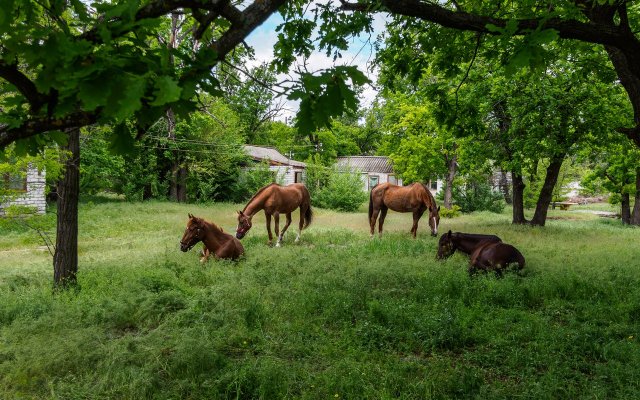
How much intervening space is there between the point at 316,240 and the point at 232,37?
11.6m

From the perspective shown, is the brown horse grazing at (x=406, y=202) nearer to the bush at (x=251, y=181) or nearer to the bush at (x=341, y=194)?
the bush at (x=341, y=194)

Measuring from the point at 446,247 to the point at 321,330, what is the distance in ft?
16.5

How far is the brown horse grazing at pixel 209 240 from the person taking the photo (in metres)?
9.77

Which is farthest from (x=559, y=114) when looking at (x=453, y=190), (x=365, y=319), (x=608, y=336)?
(x=453, y=190)

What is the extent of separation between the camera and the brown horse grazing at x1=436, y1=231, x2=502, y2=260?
903cm

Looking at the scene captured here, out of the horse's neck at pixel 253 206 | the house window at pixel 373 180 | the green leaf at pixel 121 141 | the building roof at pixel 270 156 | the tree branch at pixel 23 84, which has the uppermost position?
the building roof at pixel 270 156

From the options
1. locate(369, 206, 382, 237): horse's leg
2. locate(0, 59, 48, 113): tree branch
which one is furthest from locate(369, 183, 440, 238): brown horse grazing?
locate(0, 59, 48, 113): tree branch

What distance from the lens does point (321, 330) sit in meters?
5.58

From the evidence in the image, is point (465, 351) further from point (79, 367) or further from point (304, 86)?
point (79, 367)

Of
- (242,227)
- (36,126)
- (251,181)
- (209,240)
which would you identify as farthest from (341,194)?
(36,126)

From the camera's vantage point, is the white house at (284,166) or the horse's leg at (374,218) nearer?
the horse's leg at (374,218)

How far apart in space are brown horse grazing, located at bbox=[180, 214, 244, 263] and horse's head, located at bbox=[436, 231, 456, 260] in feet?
15.8

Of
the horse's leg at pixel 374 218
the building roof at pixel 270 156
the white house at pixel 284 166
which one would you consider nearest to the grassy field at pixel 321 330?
the horse's leg at pixel 374 218

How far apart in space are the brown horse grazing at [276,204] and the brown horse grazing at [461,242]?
535 cm
